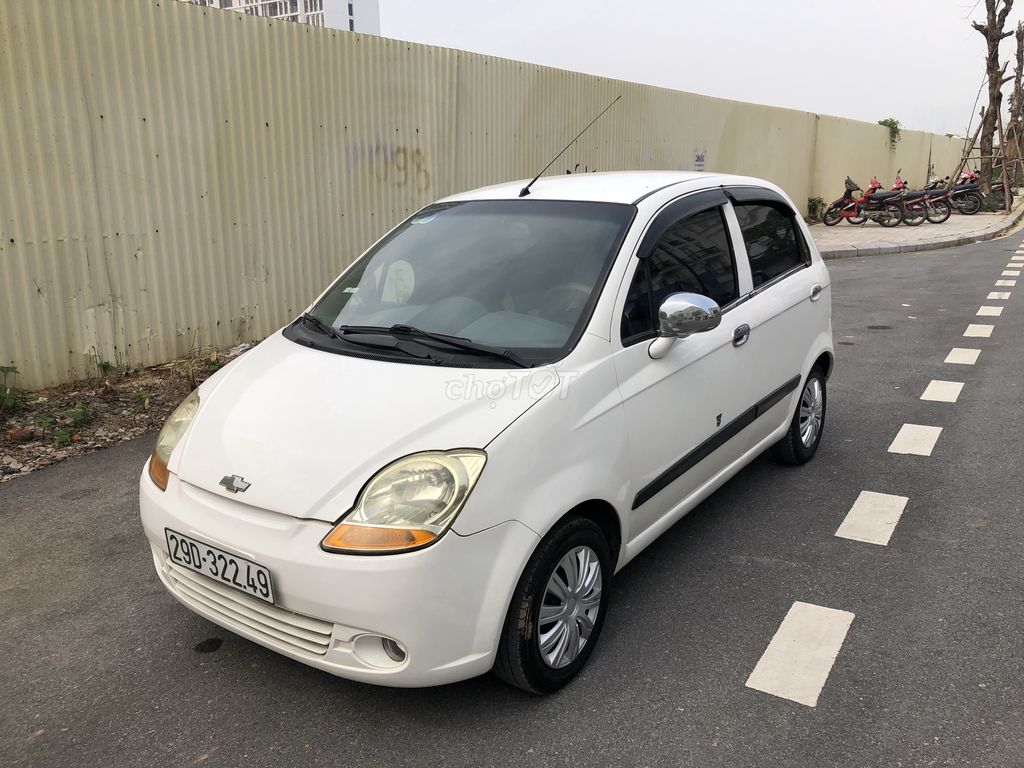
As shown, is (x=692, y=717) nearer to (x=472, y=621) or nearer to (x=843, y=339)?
(x=472, y=621)

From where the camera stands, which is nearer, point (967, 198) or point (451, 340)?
point (451, 340)

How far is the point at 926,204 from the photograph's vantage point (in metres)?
20.7

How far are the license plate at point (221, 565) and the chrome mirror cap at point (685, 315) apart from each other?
1595 mm

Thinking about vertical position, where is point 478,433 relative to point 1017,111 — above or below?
below

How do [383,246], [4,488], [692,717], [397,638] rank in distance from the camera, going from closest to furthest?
[397,638]
[692,717]
[383,246]
[4,488]

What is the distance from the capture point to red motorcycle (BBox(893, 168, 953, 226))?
2053 cm

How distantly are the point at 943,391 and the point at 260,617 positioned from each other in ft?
17.6

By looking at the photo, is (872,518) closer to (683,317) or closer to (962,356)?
(683,317)

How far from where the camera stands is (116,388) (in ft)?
19.7

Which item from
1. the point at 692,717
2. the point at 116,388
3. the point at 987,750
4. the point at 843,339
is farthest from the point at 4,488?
the point at 843,339

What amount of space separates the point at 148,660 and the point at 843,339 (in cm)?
703

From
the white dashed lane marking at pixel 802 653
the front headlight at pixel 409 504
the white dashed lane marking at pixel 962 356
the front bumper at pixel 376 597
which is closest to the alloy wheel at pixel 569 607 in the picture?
the front bumper at pixel 376 597

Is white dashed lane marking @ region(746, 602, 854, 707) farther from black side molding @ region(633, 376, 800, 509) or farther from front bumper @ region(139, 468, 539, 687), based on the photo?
front bumper @ region(139, 468, 539, 687)

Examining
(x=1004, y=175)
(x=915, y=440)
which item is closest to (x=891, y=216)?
(x=1004, y=175)
